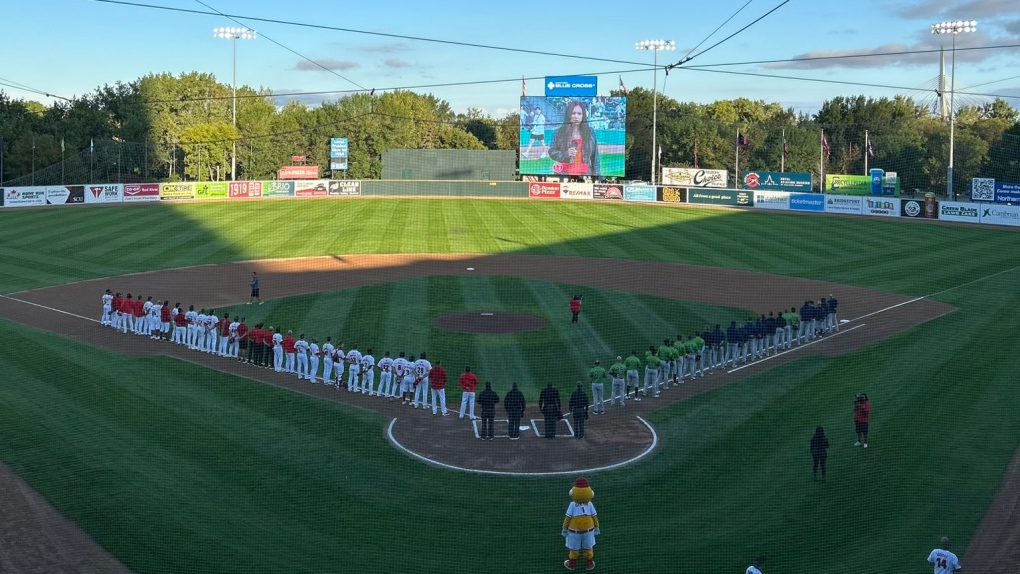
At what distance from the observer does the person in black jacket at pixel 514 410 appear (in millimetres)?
14898

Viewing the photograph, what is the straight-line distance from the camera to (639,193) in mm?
53156

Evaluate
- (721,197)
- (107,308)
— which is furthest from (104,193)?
(721,197)

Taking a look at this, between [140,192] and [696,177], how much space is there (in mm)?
35073

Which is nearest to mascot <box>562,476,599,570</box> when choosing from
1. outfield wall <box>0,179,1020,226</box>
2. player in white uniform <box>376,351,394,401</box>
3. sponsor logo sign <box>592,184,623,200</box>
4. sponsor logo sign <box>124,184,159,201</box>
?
player in white uniform <box>376,351,394,401</box>

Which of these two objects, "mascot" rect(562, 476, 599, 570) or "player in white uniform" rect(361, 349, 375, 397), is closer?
"mascot" rect(562, 476, 599, 570)

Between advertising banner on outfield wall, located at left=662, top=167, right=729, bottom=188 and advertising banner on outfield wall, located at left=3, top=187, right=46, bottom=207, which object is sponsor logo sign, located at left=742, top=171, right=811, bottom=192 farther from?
advertising banner on outfield wall, located at left=3, top=187, right=46, bottom=207

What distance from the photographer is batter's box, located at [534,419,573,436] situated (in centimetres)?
1535

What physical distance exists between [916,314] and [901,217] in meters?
25.0

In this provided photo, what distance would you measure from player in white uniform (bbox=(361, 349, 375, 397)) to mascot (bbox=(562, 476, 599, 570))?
7939 mm

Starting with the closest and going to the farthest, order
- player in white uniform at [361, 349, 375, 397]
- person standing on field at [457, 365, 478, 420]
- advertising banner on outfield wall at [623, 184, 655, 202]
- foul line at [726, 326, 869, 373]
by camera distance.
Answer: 1. person standing on field at [457, 365, 478, 420]
2. player in white uniform at [361, 349, 375, 397]
3. foul line at [726, 326, 869, 373]
4. advertising banner on outfield wall at [623, 184, 655, 202]

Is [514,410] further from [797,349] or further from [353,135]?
[353,135]

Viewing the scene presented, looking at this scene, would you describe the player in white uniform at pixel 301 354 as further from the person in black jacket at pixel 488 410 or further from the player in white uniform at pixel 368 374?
the person in black jacket at pixel 488 410

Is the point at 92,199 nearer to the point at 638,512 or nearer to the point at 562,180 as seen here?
the point at 562,180

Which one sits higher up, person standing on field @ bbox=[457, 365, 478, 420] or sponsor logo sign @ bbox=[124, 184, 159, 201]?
sponsor logo sign @ bbox=[124, 184, 159, 201]
